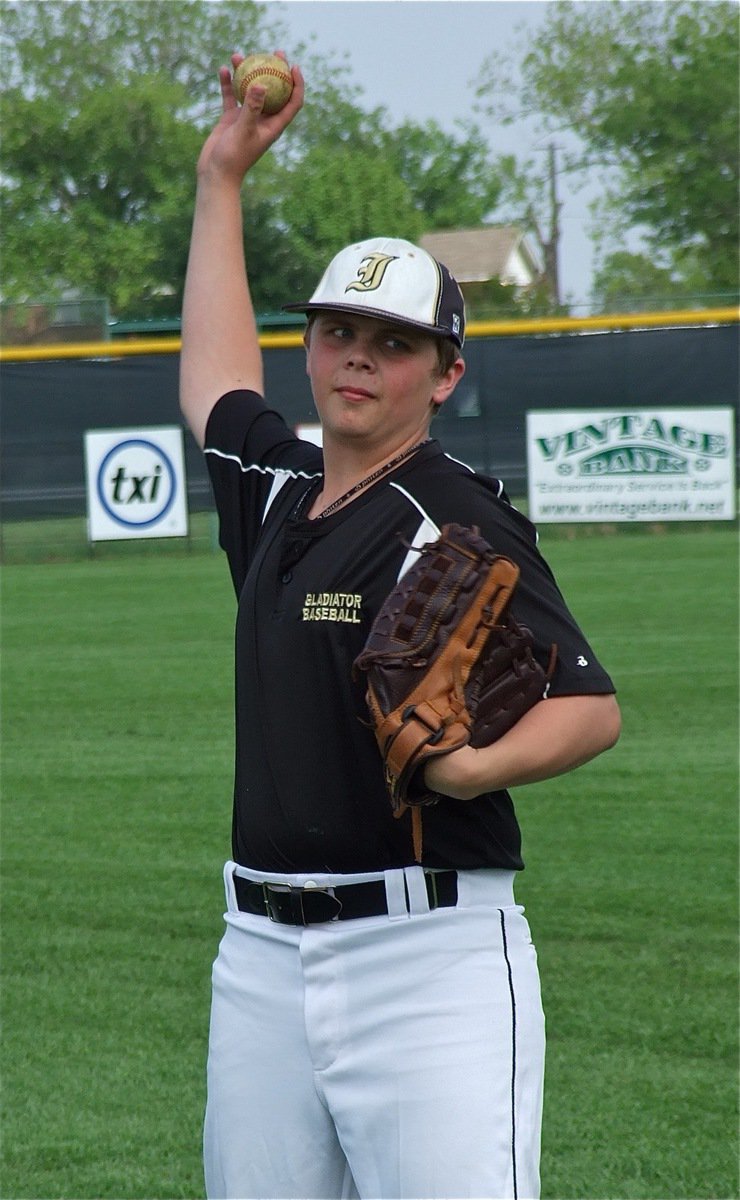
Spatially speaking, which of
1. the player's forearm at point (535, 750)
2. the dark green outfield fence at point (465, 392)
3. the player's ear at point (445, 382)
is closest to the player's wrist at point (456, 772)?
the player's forearm at point (535, 750)

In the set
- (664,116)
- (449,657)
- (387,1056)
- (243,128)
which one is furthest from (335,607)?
(664,116)

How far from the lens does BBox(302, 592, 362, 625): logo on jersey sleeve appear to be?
2.24 m

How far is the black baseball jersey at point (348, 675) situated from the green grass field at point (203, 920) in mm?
1685

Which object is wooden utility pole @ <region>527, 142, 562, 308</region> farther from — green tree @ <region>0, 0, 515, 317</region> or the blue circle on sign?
the blue circle on sign

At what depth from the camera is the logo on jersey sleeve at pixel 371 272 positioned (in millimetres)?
2305

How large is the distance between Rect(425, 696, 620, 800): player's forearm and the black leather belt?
7.1 inches

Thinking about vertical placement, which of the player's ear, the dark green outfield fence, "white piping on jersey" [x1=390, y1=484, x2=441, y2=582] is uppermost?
the dark green outfield fence

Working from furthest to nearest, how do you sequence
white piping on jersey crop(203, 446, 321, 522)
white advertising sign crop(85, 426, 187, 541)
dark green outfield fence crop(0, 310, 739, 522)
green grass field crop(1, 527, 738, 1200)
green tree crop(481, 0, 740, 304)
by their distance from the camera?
1. green tree crop(481, 0, 740, 304)
2. dark green outfield fence crop(0, 310, 739, 522)
3. white advertising sign crop(85, 426, 187, 541)
4. green grass field crop(1, 527, 738, 1200)
5. white piping on jersey crop(203, 446, 321, 522)

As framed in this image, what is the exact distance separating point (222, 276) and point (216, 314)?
77 mm

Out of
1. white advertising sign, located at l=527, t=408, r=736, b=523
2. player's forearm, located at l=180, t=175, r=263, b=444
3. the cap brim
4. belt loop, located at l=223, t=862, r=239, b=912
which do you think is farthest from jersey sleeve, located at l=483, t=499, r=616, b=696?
white advertising sign, located at l=527, t=408, r=736, b=523

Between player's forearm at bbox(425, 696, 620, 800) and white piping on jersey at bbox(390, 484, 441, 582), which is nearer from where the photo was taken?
player's forearm at bbox(425, 696, 620, 800)

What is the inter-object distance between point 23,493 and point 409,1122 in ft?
48.3

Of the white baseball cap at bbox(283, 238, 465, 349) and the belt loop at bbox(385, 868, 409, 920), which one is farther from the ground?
the white baseball cap at bbox(283, 238, 465, 349)

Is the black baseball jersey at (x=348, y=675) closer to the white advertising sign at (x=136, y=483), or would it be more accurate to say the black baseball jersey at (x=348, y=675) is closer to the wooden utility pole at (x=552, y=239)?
the white advertising sign at (x=136, y=483)
